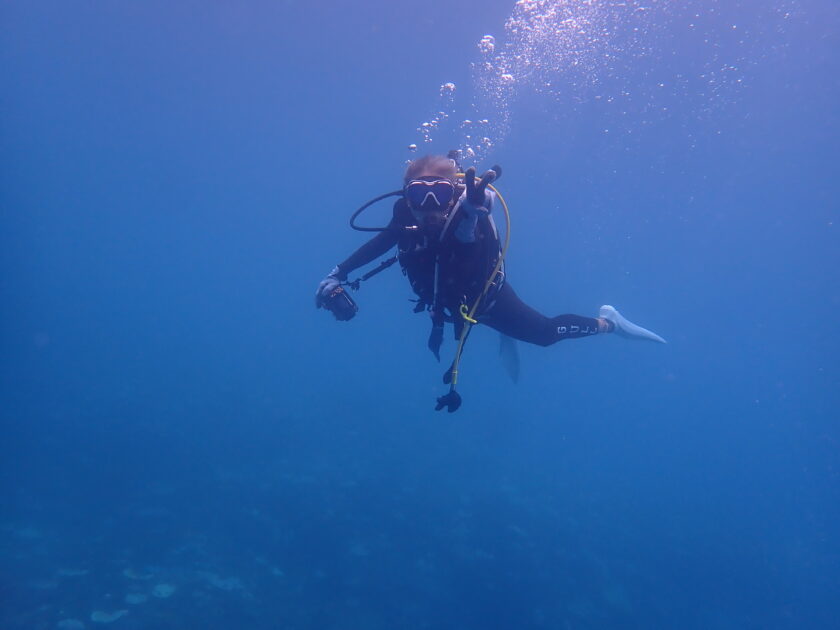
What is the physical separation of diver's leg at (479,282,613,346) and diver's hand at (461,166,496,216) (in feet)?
6.48

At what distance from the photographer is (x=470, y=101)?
134ft

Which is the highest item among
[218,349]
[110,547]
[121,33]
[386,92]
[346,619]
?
[386,92]

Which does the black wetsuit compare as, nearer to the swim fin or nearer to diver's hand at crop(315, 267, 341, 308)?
diver's hand at crop(315, 267, 341, 308)

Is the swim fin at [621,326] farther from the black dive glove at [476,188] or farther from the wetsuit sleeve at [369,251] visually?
the black dive glove at [476,188]

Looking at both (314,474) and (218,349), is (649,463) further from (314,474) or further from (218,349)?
(218,349)

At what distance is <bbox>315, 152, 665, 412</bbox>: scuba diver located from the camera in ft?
12.9

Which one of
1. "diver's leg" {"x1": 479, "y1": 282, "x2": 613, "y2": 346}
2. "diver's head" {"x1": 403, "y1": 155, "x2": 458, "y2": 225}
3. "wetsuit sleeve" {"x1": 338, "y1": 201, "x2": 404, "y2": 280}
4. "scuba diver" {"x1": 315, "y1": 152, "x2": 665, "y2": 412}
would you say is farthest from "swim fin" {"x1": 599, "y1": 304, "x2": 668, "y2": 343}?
"diver's head" {"x1": 403, "y1": 155, "x2": 458, "y2": 225}

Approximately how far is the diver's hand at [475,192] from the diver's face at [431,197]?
0.22m

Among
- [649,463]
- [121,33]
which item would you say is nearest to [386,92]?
[121,33]

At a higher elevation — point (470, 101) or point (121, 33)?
point (470, 101)

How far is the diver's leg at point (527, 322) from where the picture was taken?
5688mm

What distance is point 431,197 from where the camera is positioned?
12.9ft

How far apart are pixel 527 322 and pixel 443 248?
2.19 meters

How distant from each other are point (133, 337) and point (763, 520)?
115 ft
